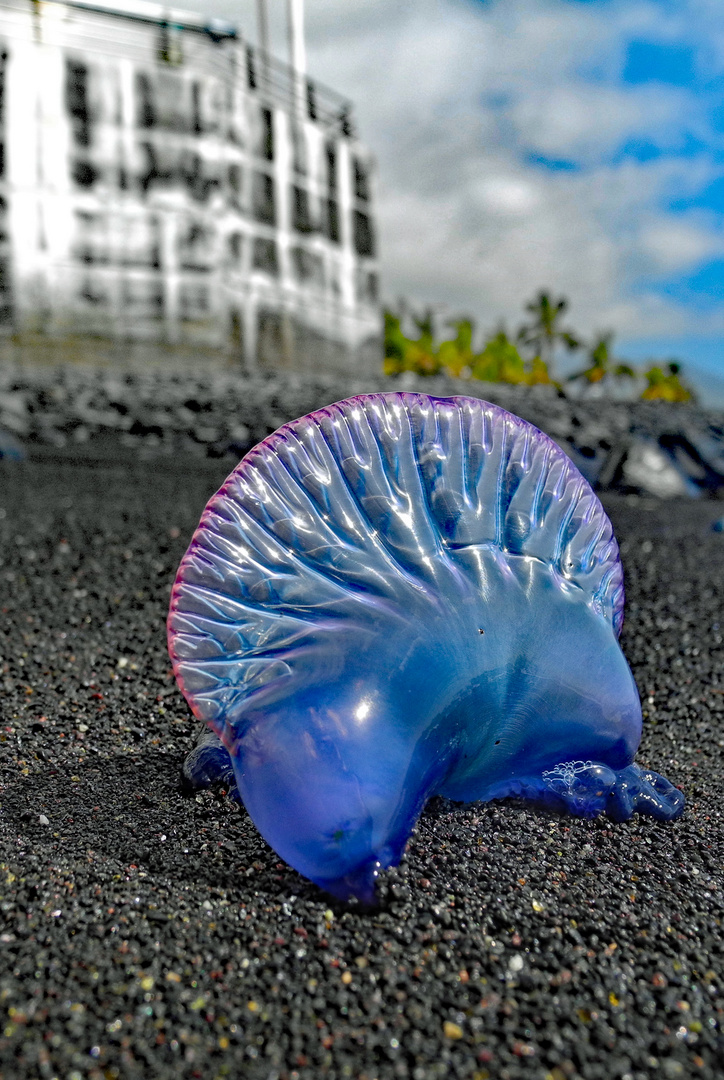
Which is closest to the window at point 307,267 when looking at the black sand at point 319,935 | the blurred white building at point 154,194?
the blurred white building at point 154,194

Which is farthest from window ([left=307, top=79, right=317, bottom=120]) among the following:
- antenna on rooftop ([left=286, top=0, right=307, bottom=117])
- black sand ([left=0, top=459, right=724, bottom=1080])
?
black sand ([left=0, top=459, right=724, bottom=1080])

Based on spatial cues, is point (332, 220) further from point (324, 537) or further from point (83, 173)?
point (324, 537)

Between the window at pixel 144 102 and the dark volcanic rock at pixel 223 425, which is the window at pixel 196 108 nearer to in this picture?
the window at pixel 144 102

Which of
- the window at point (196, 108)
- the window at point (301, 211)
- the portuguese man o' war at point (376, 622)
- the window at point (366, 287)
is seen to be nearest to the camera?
the portuguese man o' war at point (376, 622)

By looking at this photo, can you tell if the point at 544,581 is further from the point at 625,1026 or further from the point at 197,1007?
the point at 197,1007

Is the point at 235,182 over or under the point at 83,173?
over

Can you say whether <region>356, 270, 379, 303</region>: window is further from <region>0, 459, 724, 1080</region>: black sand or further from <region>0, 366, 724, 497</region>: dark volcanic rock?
<region>0, 459, 724, 1080</region>: black sand

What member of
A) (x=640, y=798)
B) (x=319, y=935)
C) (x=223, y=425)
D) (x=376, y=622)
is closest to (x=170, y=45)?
(x=223, y=425)
